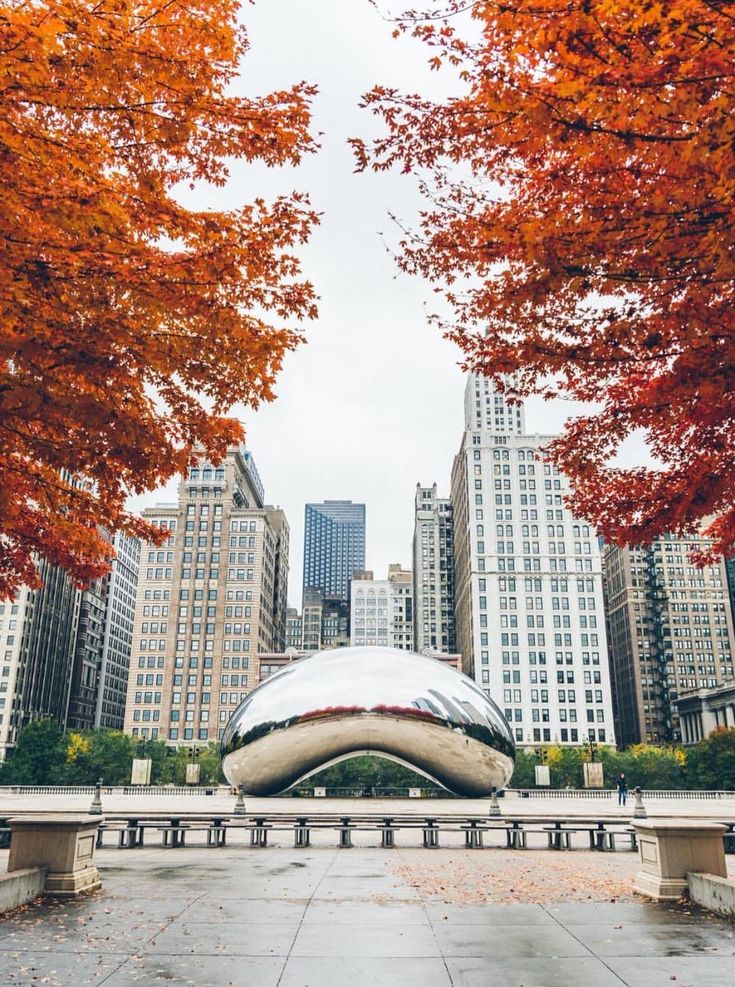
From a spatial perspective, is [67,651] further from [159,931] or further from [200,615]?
[159,931]

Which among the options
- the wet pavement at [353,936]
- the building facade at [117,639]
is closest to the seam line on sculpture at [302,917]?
the wet pavement at [353,936]

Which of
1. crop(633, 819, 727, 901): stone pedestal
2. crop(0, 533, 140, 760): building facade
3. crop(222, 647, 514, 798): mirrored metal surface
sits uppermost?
crop(0, 533, 140, 760): building facade

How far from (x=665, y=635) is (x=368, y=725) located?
125 m

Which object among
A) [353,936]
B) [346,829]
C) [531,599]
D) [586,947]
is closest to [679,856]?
[586,947]

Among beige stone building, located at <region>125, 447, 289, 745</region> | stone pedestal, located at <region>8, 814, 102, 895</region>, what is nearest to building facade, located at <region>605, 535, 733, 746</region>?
beige stone building, located at <region>125, 447, 289, 745</region>

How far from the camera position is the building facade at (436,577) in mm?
139000

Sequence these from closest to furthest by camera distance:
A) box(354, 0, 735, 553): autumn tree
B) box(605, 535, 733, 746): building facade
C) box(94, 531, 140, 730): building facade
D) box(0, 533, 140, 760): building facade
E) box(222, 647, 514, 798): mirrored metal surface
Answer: box(354, 0, 735, 553): autumn tree
box(222, 647, 514, 798): mirrored metal surface
box(0, 533, 140, 760): building facade
box(605, 535, 733, 746): building facade
box(94, 531, 140, 730): building facade

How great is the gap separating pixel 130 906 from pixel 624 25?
10.5m

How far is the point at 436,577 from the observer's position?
466ft

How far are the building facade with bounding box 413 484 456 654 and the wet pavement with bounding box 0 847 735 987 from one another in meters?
126

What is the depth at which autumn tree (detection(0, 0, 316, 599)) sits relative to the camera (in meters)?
6.34

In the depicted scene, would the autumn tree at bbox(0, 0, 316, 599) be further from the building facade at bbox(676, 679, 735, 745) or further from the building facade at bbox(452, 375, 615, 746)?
the building facade at bbox(676, 679, 735, 745)

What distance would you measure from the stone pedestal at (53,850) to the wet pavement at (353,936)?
0.39 metres

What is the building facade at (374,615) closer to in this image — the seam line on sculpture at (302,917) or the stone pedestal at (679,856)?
the seam line on sculpture at (302,917)
